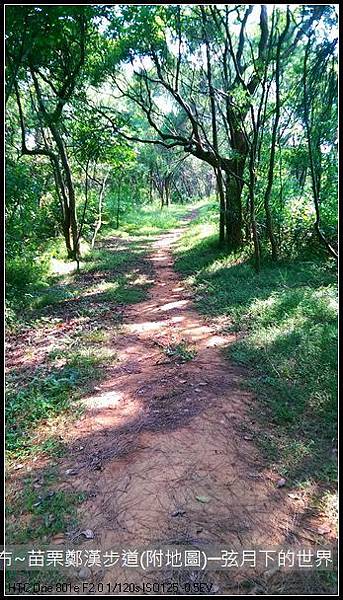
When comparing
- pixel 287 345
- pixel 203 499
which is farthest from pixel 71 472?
pixel 287 345

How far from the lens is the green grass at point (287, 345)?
346 cm

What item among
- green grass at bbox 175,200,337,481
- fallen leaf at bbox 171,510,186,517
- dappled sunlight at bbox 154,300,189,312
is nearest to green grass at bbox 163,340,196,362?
green grass at bbox 175,200,337,481

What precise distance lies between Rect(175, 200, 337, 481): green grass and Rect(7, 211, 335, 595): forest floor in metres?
0.24

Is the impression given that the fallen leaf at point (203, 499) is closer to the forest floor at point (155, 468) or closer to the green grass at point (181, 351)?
the forest floor at point (155, 468)

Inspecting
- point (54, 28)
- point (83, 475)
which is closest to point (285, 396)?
point (83, 475)

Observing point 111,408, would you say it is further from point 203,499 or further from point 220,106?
point 220,106

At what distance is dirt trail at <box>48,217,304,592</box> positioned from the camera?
2666mm

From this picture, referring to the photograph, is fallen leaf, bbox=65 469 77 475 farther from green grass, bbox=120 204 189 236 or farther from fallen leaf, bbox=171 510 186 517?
green grass, bbox=120 204 189 236

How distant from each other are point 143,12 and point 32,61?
270 centimetres

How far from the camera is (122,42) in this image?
9953 millimetres

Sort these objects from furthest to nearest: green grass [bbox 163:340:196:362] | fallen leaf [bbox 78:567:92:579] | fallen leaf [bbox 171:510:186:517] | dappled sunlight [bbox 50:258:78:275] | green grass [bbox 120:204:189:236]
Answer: green grass [bbox 120:204:189:236]
dappled sunlight [bbox 50:258:78:275]
green grass [bbox 163:340:196:362]
fallen leaf [bbox 171:510:186:517]
fallen leaf [bbox 78:567:92:579]

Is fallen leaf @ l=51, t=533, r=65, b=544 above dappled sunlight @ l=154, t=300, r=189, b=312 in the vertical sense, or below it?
below

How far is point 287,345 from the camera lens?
5.27 meters

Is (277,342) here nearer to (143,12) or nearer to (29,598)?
(29,598)
